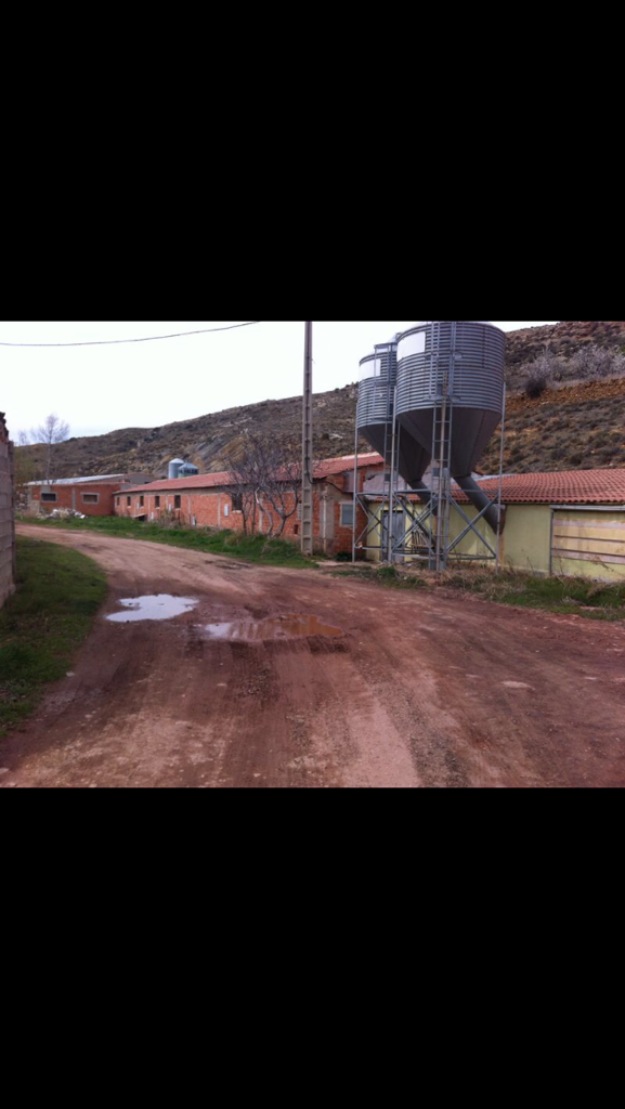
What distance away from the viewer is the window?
70.8 feet

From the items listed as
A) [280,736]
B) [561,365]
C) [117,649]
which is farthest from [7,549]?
[561,365]

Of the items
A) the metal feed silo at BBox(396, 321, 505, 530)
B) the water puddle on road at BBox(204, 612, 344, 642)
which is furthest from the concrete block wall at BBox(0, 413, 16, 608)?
the metal feed silo at BBox(396, 321, 505, 530)

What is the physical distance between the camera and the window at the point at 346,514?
21578mm

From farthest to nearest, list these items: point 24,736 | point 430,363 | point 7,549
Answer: point 430,363
point 7,549
point 24,736

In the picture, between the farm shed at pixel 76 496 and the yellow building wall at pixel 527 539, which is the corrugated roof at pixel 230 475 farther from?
the yellow building wall at pixel 527 539

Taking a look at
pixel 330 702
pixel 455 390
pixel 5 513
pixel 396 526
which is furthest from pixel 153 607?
pixel 396 526

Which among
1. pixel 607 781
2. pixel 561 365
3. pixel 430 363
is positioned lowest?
pixel 607 781

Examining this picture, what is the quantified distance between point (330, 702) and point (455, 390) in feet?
37.7

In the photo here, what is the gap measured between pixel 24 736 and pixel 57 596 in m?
6.06

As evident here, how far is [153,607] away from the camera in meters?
10.9

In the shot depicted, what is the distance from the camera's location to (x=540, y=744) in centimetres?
514

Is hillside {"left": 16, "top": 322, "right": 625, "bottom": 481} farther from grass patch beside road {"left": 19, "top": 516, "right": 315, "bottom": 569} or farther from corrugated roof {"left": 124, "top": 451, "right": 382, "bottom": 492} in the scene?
grass patch beside road {"left": 19, "top": 516, "right": 315, "bottom": 569}

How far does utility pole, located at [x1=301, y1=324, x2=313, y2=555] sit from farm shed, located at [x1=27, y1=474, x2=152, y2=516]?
2828 centimetres
